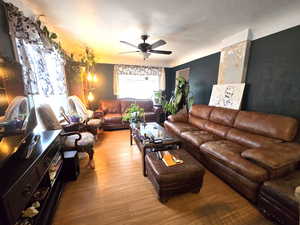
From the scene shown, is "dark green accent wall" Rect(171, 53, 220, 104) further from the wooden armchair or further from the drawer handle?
the drawer handle

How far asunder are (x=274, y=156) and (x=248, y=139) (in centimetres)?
66

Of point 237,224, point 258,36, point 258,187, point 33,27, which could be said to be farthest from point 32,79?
point 258,36

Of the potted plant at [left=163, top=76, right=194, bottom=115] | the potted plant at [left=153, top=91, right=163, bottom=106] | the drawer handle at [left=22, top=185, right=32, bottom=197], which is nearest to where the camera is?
the drawer handle at [left=22, top=185, right=32, bottom=197]

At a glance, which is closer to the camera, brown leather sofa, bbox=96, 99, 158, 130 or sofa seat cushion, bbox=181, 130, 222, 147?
sofa seat cushion, bbox=181, 130, 222, 147

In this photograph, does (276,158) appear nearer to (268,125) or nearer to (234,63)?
(268,125)

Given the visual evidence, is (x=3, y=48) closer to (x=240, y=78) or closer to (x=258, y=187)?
(x=258, y=187)

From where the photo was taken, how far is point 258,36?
238 cm

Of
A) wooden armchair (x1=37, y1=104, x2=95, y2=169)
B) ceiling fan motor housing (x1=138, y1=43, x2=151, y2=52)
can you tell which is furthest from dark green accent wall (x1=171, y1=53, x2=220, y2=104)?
wooden armchair (x1=37, y1=104, x2=95, y2=169)

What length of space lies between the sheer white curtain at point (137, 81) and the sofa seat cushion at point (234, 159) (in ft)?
11.8

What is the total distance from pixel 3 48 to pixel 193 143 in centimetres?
283

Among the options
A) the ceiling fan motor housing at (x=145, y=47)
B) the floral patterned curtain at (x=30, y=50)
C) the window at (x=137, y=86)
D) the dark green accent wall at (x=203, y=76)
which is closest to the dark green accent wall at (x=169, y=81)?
the window at (x=137, y=86)

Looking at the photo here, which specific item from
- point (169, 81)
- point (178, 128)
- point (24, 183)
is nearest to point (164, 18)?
point (178, 128)

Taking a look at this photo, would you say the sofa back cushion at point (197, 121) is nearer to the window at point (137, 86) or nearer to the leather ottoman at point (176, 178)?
the leather ottoman at point (176, 178)

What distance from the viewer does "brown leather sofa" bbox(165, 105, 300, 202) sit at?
1.43 metres
